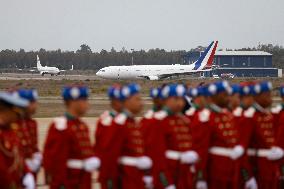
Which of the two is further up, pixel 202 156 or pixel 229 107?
pixel 229 107

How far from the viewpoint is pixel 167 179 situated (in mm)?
8172

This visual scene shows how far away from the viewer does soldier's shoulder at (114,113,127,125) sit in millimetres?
7857

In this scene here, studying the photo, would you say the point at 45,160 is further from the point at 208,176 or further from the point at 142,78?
Answer: the point at 142,78

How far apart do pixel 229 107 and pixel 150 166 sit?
6.56 ft

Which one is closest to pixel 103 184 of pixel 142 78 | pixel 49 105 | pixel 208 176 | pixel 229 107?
Result: pixel 208 176

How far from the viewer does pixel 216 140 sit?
892 cm

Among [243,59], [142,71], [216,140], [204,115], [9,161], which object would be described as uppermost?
[204,115]

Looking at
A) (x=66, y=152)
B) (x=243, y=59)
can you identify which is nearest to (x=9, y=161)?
(x=66, y=152)

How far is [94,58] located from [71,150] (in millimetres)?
140876

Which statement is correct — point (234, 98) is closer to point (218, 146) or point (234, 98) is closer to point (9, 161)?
point (218, 146)

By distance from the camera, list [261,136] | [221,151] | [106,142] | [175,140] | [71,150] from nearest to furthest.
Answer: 1. [71,150]
2. [106,142]
3. [175,140]
4. [221,151]
5. [261,136]

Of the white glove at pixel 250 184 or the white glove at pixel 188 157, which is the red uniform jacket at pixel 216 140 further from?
the white glove at pixel 188 157

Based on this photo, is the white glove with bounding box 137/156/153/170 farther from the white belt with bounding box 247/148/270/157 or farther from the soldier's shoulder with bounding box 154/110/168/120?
the white belt with bounding box 247/148/270/157

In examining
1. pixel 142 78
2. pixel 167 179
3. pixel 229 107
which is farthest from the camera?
pixel 142 78
